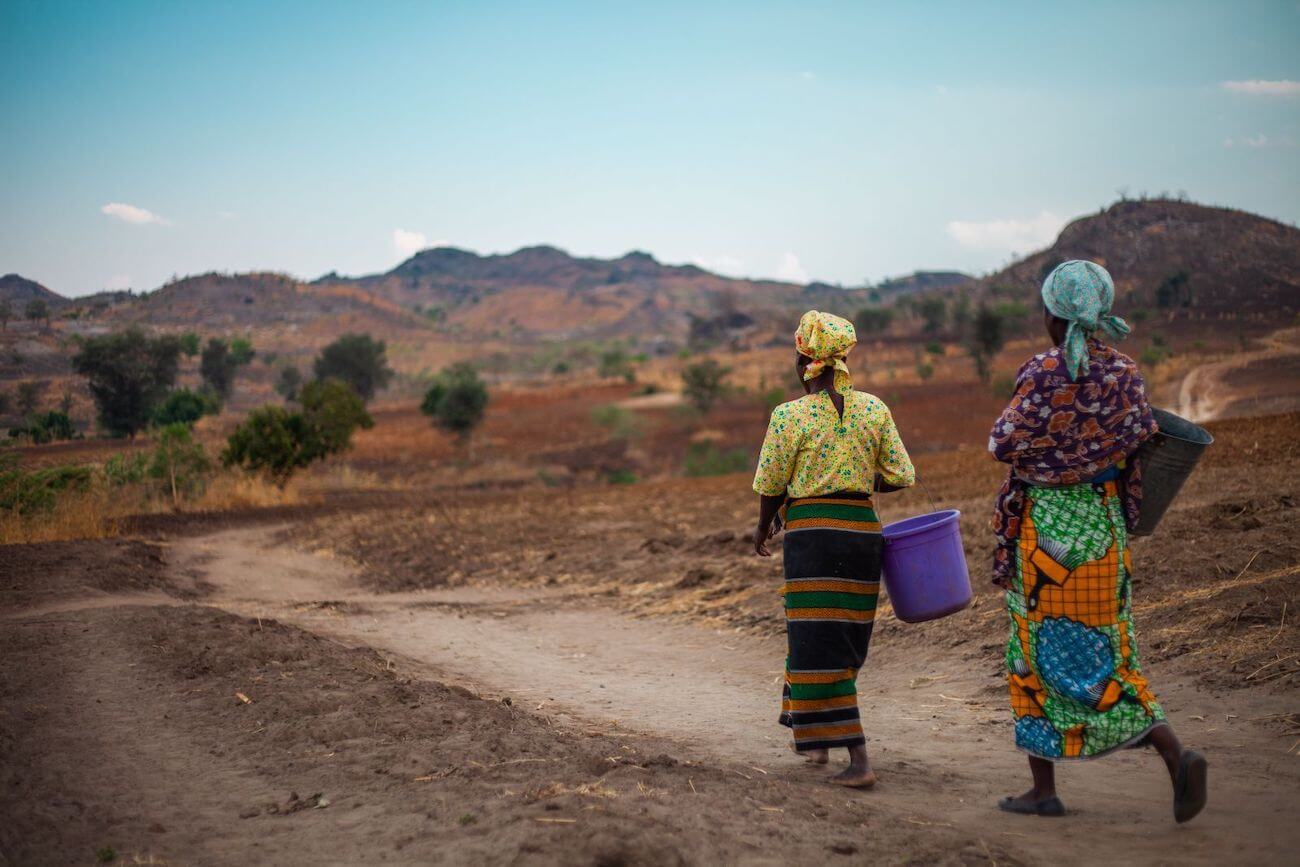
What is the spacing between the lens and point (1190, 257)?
3556cm

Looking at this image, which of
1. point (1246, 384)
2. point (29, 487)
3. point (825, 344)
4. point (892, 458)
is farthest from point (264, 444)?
point (1246, 384)

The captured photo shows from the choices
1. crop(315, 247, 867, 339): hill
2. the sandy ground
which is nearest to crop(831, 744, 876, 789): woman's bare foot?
the sandy ground

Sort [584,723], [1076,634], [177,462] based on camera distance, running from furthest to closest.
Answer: [177,462]
[584,723]
[1076,634]

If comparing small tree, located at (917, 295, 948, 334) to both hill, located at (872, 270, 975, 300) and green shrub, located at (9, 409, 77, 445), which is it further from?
hill, located at (872, 270, 975, 300)

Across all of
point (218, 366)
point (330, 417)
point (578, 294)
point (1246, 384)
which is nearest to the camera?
point (1246, 384)

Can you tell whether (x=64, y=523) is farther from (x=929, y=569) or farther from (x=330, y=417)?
(x=929, y=569)

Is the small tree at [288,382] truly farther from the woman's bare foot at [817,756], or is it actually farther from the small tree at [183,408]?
the woman's bare foot at [817,756]

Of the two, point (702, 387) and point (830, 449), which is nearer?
point (830, 449)

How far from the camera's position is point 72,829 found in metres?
3.61

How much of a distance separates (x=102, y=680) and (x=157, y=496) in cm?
1243

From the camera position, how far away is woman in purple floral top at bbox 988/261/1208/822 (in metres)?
3.77

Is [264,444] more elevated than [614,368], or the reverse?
[614,368]

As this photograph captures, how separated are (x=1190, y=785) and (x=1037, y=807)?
584mm

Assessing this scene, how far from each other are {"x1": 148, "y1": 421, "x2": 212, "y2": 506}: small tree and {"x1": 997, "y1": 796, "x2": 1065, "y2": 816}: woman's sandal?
15.8 m
